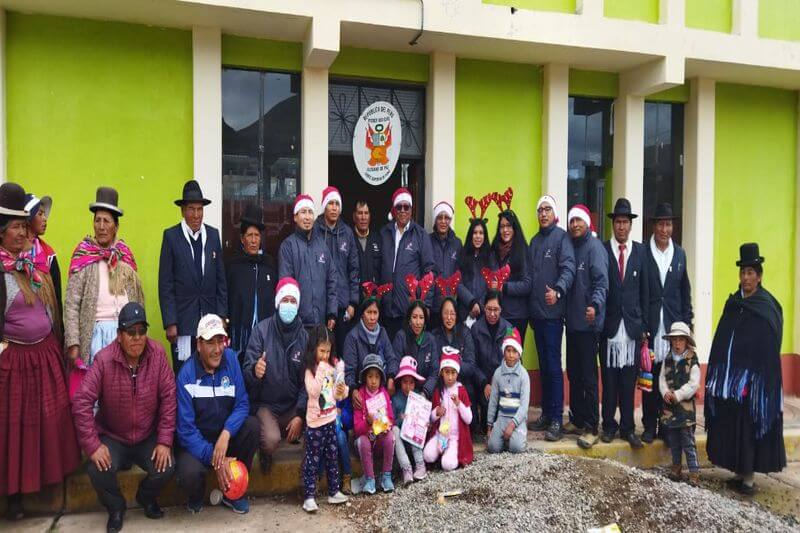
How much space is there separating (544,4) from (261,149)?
142 inches

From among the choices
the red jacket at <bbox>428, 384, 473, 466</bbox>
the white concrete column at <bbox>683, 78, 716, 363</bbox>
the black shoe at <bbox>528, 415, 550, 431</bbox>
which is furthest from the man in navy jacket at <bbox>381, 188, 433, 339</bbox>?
the white concrete column at <bbox>683, 78, 716, 363</bbox>

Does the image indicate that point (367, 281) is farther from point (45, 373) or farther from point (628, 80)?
point (628, 80)

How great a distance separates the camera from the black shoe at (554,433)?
19.1 feet

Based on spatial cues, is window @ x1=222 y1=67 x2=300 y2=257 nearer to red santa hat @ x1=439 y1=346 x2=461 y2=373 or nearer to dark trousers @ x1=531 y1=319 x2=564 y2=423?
red santa hat @ x1=439 y1=346 x2=461 y2=373

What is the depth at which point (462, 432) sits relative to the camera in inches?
211

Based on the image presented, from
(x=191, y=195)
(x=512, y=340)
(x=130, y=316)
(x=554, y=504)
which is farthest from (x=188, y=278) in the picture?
(x=554, y=504)

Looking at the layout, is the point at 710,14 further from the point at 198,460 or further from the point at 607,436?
the point at 198,460

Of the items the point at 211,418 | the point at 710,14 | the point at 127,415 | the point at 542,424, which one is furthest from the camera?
the point at 710,14

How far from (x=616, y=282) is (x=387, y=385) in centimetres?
247

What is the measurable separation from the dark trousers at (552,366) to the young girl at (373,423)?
1785 mm

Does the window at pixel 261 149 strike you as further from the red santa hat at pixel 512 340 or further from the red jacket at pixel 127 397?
the red santa hat at pixel 512 340

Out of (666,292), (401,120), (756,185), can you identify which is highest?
(401,120)

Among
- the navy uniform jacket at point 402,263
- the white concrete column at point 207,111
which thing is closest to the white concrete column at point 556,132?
the navy uniform jacket at point 402,263

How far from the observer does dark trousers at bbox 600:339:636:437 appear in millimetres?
5895
